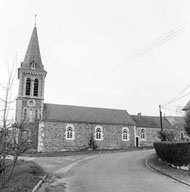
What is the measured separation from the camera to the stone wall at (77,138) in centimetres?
2872

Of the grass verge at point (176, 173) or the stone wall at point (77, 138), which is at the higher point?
the stone wall at point (77, 138)

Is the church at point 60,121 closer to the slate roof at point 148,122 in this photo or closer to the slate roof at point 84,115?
the slate roof at point 84,115

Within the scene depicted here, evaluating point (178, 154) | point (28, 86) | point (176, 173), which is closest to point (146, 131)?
point (28, 86)

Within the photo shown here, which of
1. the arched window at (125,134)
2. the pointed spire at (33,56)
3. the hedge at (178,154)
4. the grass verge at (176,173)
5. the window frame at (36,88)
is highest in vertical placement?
the pointed spire at (33,56)

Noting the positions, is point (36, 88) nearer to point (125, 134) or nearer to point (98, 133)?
point (98, 133)

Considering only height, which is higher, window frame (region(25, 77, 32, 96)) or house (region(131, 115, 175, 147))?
window frame (region(25, 77, 32, 96))

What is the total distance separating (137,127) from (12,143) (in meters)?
31.2

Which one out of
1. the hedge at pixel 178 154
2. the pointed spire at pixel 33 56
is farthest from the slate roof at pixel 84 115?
the hedge at pixel 178 154

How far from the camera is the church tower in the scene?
2994 cm

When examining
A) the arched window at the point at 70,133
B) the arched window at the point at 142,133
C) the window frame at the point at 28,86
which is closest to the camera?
the arched window at the point at 70,133

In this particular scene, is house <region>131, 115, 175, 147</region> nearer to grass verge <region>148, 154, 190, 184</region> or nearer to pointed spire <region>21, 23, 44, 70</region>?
pointed spire <region>21, 23, 44, 70</region>

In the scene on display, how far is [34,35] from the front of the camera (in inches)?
1366

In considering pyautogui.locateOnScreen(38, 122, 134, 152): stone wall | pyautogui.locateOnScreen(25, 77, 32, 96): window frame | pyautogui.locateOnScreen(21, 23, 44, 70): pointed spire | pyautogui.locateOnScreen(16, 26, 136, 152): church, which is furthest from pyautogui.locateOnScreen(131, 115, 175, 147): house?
pyautogui.locateOnScreen(21, 23, 44, 70): pointed spire

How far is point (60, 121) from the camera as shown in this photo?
30047 millimetres
